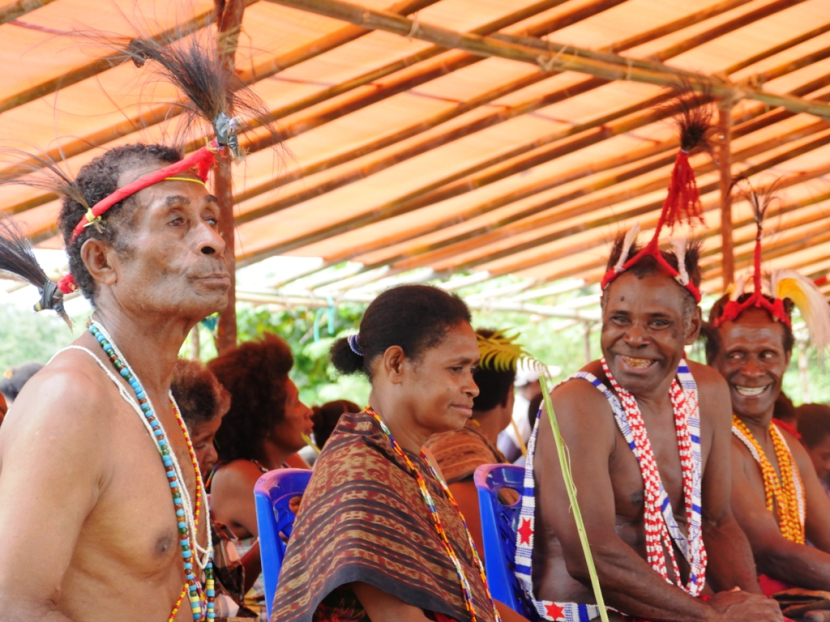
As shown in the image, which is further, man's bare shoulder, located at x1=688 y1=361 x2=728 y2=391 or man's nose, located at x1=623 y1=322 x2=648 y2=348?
man's bare shoulder, located at x1=688 y1=361 x2=728 y2=391

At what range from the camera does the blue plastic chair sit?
2982mm

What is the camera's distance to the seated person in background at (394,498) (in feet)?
7.38

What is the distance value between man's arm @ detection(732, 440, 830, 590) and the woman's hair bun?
5.99 ft

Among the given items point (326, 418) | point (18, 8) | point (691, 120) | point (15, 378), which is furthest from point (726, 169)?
point (15, 378)

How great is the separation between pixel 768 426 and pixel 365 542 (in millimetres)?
2721

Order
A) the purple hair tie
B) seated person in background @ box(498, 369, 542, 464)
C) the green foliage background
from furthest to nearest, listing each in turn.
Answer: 1. the green foliage background
2. seated person in background @ box(498, 369, 542, 464)
3. the purple hair tie

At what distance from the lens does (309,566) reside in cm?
232

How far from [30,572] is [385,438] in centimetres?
119

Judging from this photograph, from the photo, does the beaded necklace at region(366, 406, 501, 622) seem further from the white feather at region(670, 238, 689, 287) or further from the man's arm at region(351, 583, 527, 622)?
the white feather at region(670, 238, 689, 287)

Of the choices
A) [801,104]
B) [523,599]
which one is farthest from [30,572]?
[801,104]

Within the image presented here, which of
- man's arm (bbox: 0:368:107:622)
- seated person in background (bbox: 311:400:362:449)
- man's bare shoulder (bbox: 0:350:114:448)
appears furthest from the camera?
seated person in background (bbox: 311:400:362:449)

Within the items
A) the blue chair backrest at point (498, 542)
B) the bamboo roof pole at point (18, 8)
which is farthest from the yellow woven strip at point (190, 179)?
the bamboo roof pole at point (18, 8)

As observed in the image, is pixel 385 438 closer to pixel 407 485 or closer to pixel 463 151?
pixel 407 485

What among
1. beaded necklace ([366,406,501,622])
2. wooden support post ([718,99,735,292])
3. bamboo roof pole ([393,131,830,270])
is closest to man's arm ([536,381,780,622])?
A: beaded necklace ([366,406,501,622])
